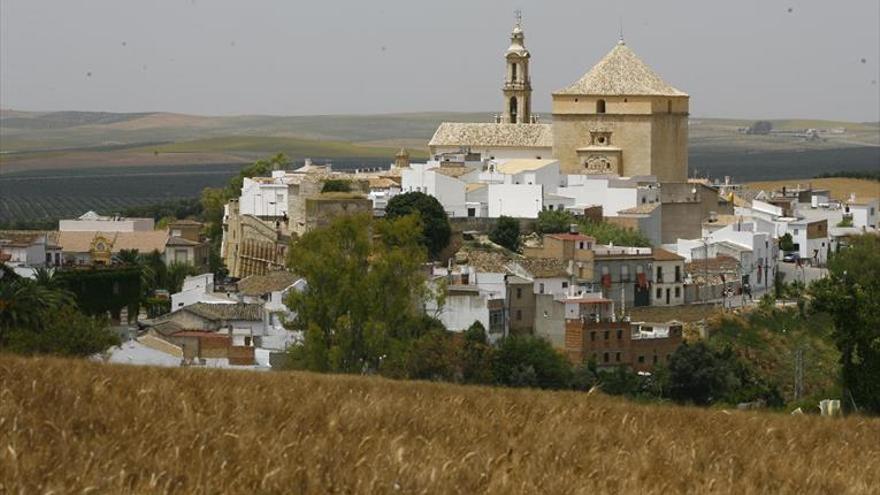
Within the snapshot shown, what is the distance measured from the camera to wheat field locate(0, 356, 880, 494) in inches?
444

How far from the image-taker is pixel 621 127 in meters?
59.2

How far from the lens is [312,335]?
1286 inches

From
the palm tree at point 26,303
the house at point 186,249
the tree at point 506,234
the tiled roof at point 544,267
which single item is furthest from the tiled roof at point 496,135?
the palm tree at point 26,303

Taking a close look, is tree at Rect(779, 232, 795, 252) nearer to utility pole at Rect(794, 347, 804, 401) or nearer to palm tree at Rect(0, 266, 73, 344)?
utility pole at Rect(794, 347, 804, 401)

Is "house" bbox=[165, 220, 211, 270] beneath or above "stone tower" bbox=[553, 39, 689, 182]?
beneath

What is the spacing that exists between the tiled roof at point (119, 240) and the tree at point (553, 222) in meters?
7.97

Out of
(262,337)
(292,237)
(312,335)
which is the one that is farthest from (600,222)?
(312,335)

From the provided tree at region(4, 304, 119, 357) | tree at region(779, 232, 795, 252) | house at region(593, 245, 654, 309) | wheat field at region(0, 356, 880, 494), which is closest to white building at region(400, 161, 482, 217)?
house at region(593, 245, 654, 309)

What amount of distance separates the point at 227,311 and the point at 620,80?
24.0 meters

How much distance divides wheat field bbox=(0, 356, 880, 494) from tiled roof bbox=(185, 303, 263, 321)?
21.3 m

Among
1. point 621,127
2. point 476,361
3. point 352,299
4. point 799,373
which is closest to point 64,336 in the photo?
point 352,299

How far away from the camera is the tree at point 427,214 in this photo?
4672 centimetres

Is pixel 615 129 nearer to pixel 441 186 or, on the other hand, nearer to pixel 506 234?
pixel 441 186

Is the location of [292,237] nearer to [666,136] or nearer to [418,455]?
[666,136]
